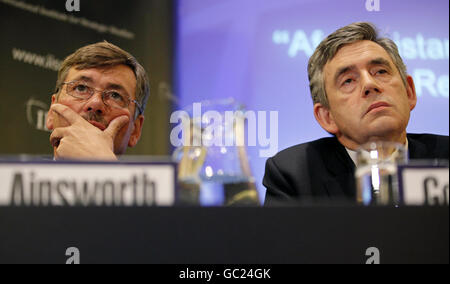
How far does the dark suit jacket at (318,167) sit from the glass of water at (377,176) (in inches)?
21.6

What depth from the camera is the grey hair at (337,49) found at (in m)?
1.67

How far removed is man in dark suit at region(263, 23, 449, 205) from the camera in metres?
1.49

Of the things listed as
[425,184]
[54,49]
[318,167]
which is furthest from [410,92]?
[54,49]

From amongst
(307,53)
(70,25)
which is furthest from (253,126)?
(70,25)

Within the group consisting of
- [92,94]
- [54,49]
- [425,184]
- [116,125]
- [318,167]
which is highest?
[54,49]

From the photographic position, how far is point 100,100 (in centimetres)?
159

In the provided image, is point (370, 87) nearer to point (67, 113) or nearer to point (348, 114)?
point (348, 114)

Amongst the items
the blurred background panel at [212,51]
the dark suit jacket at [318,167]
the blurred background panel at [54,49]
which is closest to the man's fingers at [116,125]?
the dark suit jacket at [318,167]

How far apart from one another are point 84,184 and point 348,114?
109 cm

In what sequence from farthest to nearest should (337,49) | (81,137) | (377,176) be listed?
1. (337,49)
2. (81,137)
3. (377,176)

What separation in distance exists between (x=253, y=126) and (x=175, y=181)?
1536 mm

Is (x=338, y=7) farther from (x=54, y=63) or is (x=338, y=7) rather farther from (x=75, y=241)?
(x=75, y=241)

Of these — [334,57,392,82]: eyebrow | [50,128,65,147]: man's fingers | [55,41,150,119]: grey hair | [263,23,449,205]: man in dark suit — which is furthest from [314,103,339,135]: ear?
[50,128,65,147]: man's fingers

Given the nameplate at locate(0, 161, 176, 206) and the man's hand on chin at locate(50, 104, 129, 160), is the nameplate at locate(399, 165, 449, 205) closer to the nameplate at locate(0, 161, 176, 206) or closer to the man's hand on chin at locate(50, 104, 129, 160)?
the nameplate at locate(0, 161, 176, 206)
